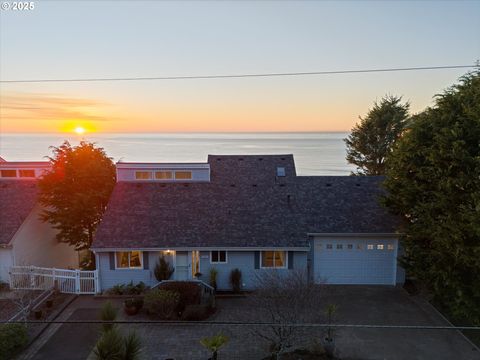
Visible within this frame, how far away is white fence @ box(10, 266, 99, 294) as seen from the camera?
61.6 ft

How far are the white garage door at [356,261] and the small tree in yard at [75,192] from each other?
13268 millimetres

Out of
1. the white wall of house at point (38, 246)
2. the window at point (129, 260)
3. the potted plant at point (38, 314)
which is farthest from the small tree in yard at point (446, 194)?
the white wall of house at point (38, 246)

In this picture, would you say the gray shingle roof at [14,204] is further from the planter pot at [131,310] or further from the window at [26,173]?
the planter pot at [131,310]

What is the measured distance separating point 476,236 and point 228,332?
10.1 meters

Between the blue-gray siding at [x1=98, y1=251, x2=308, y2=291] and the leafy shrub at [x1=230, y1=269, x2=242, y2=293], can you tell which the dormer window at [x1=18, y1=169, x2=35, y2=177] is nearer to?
the blue-gray siding at [x1=98, y1=251, x2=308, y2=291]

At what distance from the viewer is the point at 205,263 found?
19391 millimetres

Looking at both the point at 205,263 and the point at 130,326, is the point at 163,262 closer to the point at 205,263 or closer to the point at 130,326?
the point at 205,263

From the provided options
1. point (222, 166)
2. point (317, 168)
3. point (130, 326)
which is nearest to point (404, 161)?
point (222, 166)

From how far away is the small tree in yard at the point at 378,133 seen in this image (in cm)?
3866

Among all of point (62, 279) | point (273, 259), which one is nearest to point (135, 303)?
point (62, 279)

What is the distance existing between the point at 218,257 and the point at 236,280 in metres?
1.49

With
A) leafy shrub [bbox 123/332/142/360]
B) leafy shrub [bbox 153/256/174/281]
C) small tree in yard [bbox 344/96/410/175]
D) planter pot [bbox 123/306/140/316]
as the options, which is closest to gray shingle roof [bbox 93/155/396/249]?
leafy shrub [bbox 153/256/174/281]

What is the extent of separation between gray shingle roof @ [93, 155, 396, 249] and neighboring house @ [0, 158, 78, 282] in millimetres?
4693

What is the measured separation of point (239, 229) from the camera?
65.2ft
